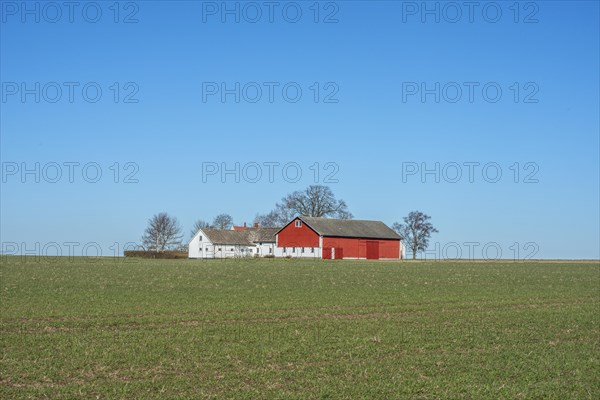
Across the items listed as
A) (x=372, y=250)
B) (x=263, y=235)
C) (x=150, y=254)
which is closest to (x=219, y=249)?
(x=263, y=235)

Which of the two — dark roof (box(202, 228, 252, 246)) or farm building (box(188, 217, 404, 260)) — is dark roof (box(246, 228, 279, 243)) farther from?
farm building (box(188, 217, 404, 260))

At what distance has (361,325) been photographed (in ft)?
73.0

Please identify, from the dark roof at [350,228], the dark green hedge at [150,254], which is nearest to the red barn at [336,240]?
the dark roof at [350,228]

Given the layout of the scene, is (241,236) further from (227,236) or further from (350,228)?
(350,228)

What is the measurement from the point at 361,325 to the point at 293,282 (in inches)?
726

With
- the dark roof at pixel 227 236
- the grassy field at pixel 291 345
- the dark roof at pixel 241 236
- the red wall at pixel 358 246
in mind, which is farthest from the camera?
the dark roof at pixel 227 236

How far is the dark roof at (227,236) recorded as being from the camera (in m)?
124

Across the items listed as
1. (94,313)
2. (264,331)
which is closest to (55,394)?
(264,331)

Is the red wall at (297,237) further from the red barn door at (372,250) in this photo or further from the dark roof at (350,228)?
the red barn door at (372,250)

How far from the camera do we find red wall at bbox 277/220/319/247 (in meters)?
98.3

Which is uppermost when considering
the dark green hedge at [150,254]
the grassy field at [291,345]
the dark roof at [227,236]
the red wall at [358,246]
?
the dark roof at [227,236]

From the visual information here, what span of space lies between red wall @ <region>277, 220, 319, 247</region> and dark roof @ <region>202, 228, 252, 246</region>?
898 inches

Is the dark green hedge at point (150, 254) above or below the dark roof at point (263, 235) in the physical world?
below

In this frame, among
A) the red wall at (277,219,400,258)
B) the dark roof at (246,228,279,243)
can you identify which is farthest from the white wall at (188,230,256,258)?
the red wall at (277,219,400,258)
